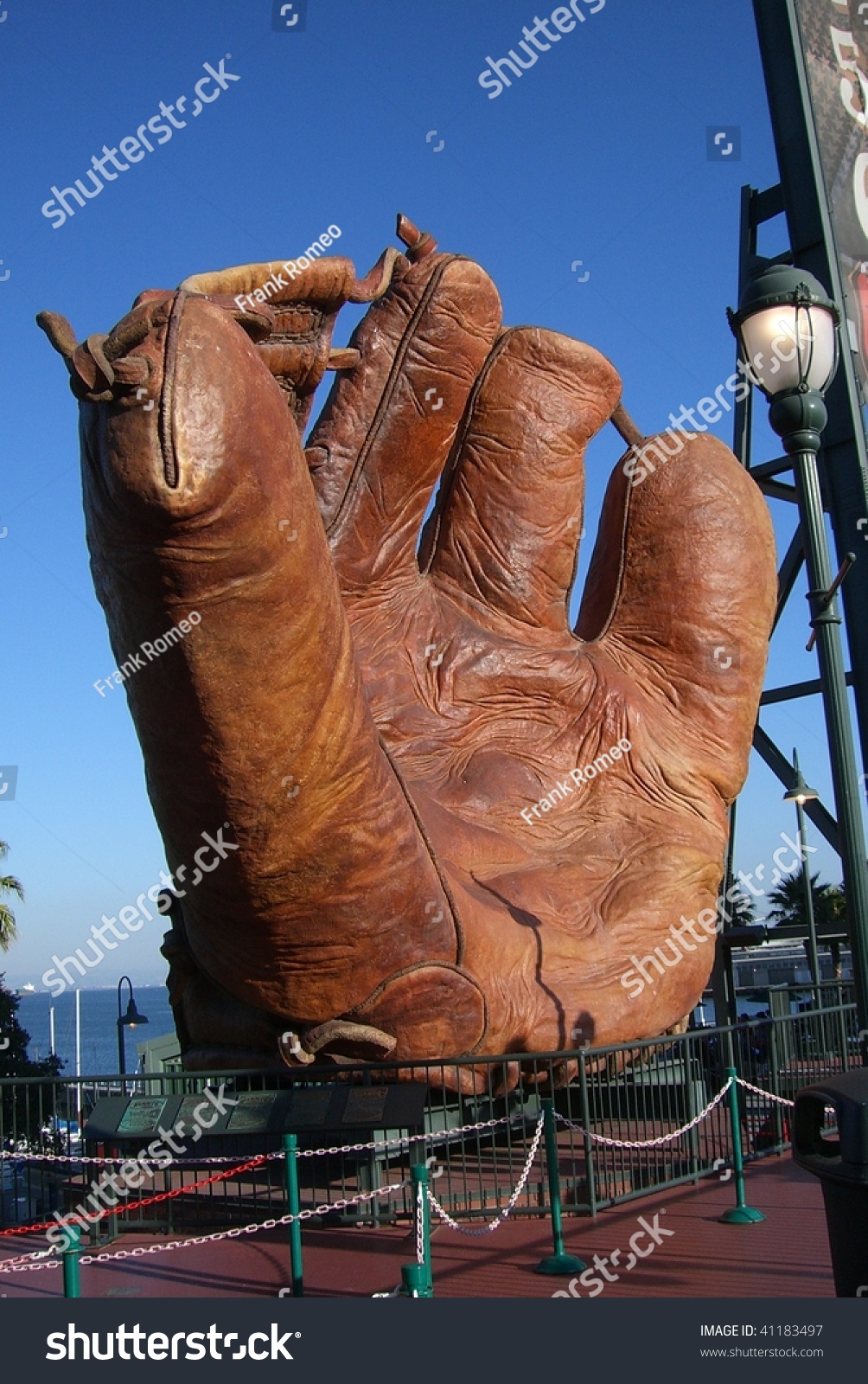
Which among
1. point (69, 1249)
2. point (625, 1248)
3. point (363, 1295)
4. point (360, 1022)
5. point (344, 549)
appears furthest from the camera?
point (344, 549)

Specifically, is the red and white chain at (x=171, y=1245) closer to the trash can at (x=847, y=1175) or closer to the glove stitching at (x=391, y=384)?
the trash can at (x=847, y=1175)

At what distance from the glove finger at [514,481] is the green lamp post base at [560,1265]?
4953 millimetres

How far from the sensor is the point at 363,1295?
4.64 m

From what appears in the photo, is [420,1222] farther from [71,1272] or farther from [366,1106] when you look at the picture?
[366,1106]

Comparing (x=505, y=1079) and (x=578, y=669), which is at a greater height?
(x=578, y=669)

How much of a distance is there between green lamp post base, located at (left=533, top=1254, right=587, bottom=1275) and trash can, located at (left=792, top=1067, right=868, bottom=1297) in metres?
2.08

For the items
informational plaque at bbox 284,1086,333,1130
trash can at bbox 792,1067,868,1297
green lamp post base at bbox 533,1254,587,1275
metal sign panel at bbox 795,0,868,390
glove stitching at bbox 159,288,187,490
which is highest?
metal sign panel at bbox 795,0,868,390

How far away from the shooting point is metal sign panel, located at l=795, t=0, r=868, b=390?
45.1ft

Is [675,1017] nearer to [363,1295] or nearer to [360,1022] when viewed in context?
[360,1022]

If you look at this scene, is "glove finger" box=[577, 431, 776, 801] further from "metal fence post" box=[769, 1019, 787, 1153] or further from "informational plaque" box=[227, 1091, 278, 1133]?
"informational plaque" box=[227, 1091, 278, 1133]

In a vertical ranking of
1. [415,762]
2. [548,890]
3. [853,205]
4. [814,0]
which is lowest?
[548,890]

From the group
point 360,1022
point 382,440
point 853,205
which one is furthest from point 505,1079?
point 853,205

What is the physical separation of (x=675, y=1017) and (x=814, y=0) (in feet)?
40.3

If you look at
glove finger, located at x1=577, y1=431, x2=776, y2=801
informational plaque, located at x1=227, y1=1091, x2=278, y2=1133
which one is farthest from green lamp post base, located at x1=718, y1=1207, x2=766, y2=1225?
glove finger, located at x1=577, y1=431, x2=776, y2=801
